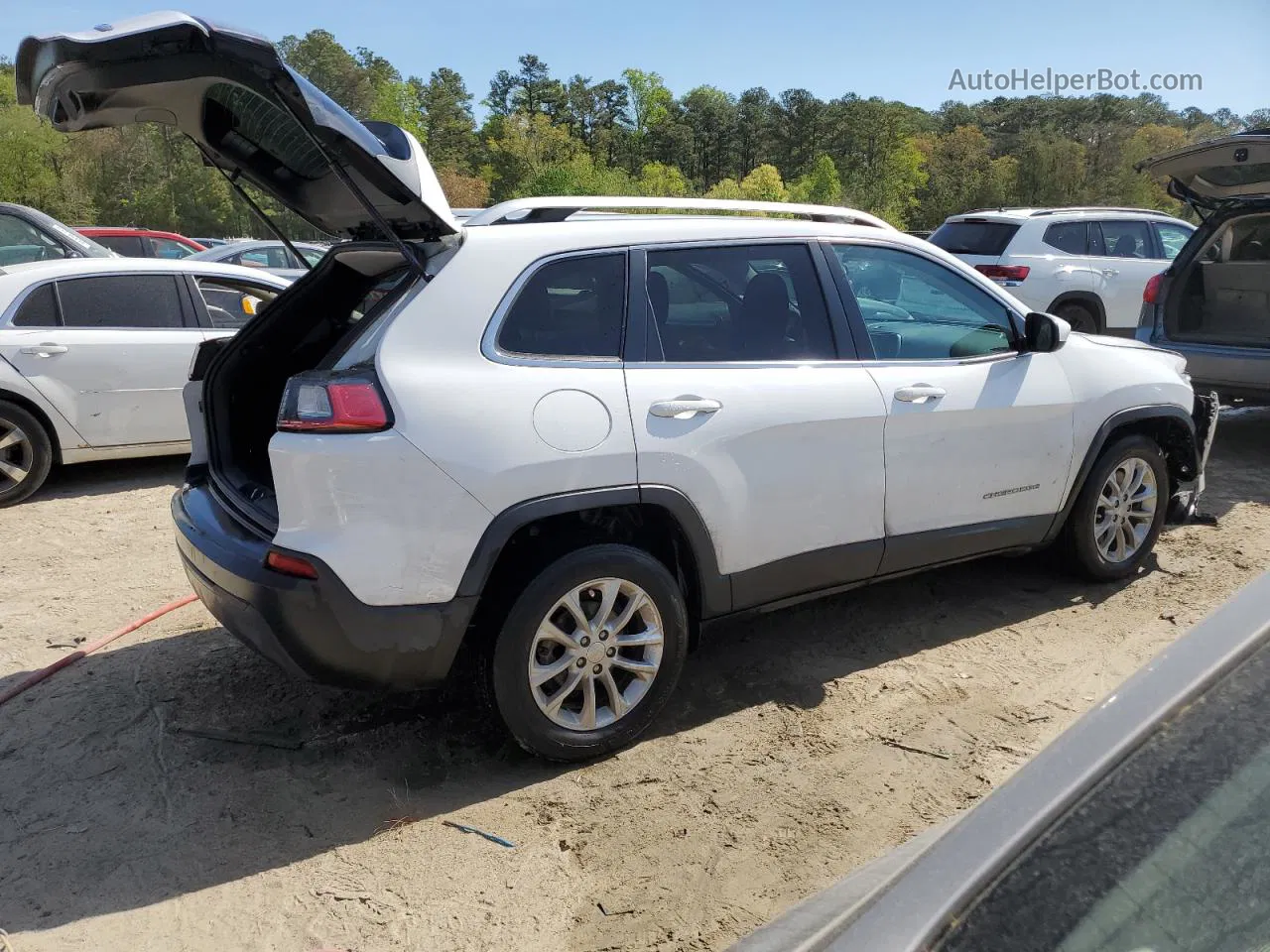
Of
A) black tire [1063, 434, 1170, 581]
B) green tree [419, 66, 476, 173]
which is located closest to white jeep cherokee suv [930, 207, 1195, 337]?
black tire [1063, 434, 1170, 581]

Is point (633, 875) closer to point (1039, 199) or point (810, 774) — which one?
point (810, 774)

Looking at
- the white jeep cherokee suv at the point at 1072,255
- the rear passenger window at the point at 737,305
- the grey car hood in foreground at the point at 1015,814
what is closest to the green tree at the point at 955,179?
the white jeep cherokee suv at the point at 1072,255

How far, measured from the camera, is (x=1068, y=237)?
10.8 m

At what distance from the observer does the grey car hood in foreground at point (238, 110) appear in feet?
8.41

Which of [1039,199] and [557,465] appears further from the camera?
[1039,199]

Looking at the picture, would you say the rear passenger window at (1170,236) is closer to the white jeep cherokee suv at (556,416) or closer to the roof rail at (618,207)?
the white jeep cherokee suv at (556,416)

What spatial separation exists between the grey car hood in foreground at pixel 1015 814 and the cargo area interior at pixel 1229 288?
7.20 m

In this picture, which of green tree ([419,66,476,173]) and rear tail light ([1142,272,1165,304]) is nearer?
rear tail light ([1142,272,1165,304])

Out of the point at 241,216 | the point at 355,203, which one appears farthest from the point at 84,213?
the point at 355,203

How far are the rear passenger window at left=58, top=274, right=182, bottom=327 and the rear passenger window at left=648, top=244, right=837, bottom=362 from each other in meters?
4.70

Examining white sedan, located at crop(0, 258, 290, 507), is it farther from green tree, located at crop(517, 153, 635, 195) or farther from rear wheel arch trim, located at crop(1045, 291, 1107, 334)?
green tree, located at crop(517, 153, 635, 195)

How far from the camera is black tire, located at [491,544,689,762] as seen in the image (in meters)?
3.04

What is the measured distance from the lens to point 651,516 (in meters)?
3.38

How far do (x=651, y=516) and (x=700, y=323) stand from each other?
71cm
